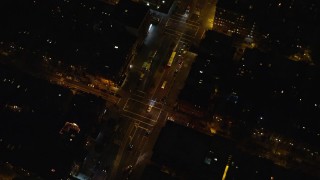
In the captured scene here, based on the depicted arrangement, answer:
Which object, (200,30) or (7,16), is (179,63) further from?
(7,16)

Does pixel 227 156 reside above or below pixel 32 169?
above

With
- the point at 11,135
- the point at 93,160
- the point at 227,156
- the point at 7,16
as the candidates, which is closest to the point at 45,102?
the point at 11,135

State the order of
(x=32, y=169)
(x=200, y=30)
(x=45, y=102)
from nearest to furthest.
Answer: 1. (x=32, y=169)
2. (x=45, y=102)
3. (x=200, y=30)

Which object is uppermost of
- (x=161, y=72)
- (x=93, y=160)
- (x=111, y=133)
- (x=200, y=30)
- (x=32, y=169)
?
(x=200, y=30)

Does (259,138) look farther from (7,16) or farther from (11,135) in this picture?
(7,16)

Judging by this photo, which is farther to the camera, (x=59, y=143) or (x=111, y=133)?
(x=111, y=133)

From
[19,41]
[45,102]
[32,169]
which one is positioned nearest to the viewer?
[32,169]

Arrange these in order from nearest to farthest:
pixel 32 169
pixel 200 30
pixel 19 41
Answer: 1. pixel 32 169
2. pixel 19 41
3. pixel 200 30

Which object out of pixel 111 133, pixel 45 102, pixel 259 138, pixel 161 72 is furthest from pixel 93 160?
pixel 259 138

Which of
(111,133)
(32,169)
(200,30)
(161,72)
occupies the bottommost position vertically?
(32,169)
